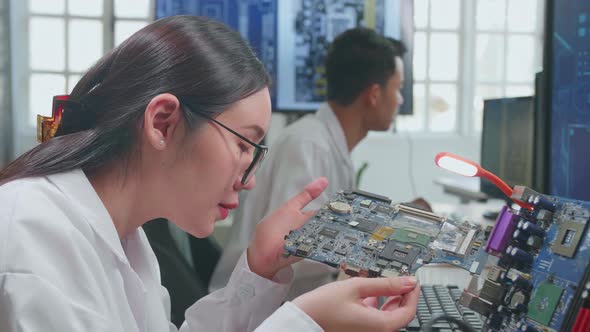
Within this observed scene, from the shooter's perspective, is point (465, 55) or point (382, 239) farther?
point (465, 55)

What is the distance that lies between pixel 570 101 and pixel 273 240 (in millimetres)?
633

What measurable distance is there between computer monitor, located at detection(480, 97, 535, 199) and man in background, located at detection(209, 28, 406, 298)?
0.40 meters

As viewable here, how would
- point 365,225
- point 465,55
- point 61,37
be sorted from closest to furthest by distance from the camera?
point 365,225 → point 61,37 → point 465,55

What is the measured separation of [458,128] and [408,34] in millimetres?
1336

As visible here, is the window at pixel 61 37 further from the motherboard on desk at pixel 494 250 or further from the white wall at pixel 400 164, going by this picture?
the motherboard on desk at pixel 494 250

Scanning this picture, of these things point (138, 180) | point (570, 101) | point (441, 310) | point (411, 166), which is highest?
point (570, 101)

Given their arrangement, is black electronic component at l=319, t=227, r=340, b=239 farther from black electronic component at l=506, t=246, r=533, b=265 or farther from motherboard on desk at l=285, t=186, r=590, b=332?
black electronic component at l=506, t=246, r=533, b=265

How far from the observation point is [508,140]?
6.94ft

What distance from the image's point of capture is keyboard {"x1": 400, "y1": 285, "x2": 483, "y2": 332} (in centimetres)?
83

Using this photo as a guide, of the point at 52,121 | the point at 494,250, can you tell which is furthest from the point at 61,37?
the point at 494,250

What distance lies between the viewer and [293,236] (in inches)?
34.7

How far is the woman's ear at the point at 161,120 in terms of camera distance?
770mm

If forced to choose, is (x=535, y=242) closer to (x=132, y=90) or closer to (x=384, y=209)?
(x=384, y=209)

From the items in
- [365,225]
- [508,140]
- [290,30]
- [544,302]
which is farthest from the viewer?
[290,30]
